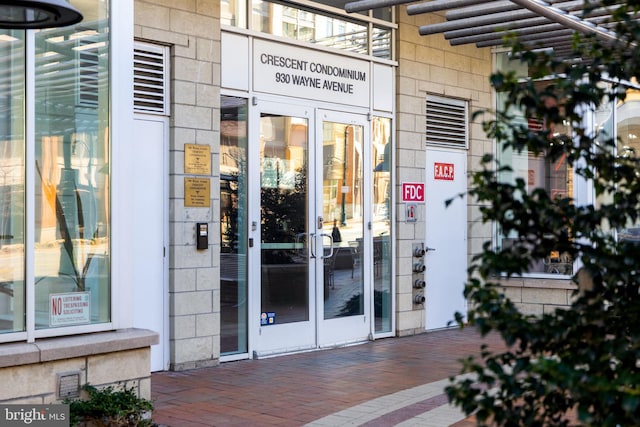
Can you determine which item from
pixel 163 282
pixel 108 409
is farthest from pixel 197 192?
pixel 108 409

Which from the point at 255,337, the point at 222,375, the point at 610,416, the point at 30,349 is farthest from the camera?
the point at 255,337

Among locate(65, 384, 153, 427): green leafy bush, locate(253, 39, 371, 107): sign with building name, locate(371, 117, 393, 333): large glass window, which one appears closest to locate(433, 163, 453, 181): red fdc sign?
locate(371, 117, 393, 333): large glass window

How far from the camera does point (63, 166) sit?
557cm

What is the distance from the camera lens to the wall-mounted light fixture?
447 centimetres

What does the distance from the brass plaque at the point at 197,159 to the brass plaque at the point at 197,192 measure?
8 cm

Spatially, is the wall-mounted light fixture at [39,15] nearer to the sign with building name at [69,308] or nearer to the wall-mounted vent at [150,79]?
the sign with building name at [69,308]

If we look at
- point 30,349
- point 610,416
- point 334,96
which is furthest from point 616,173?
point 334,96

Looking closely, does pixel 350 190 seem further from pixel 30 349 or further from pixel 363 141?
pixel 30 349

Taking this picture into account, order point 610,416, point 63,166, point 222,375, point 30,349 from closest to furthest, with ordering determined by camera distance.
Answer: point 610,416 < point 30,349 < point 63,166 < point 222,375

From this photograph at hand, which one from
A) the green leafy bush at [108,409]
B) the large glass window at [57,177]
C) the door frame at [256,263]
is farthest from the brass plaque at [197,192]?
the green leafy bush at [108,409]

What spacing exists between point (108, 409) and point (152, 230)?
2.83 m

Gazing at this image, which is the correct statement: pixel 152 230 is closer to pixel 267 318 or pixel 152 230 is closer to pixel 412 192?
pixel 267 318

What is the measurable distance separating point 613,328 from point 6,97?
401 cm

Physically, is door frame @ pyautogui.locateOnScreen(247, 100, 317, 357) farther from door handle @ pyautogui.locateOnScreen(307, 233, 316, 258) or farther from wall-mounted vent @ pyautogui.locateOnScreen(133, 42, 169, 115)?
wall-mounted vent @ pyautogui.locateOnScreen(133, 42, 169, 115)
